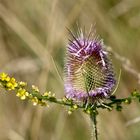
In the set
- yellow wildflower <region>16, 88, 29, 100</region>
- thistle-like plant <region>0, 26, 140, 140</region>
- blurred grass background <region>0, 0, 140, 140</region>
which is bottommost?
yellow wildflower <region>16, 88, 29, 100</region>

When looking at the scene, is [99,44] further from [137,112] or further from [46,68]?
[137,112]

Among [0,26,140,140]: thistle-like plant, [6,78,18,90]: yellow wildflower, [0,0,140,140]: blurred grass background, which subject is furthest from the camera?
[0,0,140,140]: blurred grass background

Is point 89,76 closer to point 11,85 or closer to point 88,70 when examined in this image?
point 88,70

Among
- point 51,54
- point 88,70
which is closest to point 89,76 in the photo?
point 88,70

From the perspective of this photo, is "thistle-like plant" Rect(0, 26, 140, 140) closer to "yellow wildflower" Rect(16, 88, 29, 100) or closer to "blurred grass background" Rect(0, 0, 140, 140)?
"yellow wildflower" Rect(16, 88, 29, 100)

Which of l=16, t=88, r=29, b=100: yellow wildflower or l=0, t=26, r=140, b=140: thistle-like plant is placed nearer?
l=16, t=88, r=29, b=100: yellow wildflower

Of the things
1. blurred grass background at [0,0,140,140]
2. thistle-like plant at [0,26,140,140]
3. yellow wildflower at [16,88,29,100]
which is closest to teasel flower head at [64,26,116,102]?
thistle-like plant at [0,26,140,140]

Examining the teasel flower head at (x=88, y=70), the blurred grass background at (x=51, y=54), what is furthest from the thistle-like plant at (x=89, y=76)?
the blurred grass background at (x=51, y=54)
